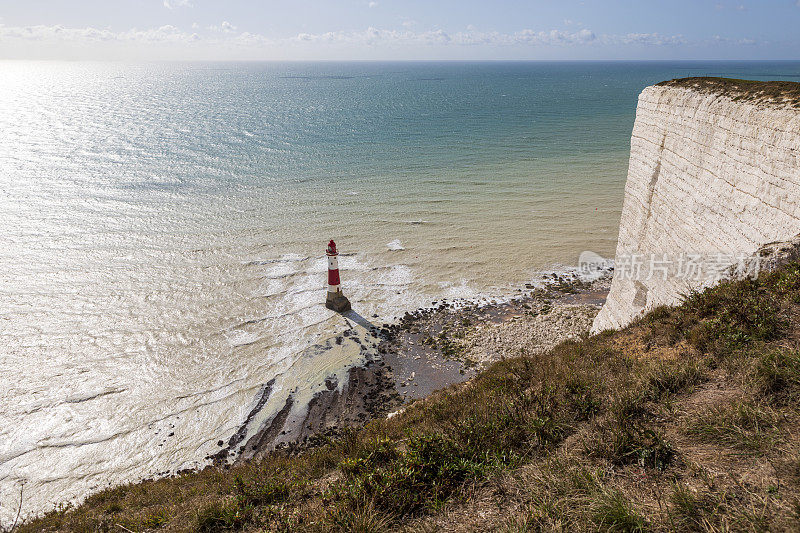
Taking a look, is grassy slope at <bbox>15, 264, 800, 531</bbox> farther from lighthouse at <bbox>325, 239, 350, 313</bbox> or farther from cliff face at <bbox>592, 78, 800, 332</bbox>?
lighthouse at <bbox>325, 239, 350, 313</bbox>

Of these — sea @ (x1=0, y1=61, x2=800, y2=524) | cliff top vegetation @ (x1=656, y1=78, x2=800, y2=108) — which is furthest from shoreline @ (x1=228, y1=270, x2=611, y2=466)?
cliff top vegetation @ (x1=656, y1=78, x2=800, y2=108)

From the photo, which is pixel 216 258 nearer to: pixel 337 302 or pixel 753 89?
pixel 337 302

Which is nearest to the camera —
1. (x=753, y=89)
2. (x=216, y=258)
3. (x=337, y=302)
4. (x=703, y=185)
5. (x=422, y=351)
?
(x=753, y=89)

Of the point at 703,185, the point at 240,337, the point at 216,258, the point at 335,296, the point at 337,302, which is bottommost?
the point at 240,337

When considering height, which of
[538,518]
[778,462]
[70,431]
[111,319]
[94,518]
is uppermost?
[778,462]

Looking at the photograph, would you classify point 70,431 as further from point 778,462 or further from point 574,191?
point 574,191

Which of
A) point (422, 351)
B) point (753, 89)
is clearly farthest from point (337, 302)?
point (753, 89)

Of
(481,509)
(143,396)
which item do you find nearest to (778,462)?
(481,509)
